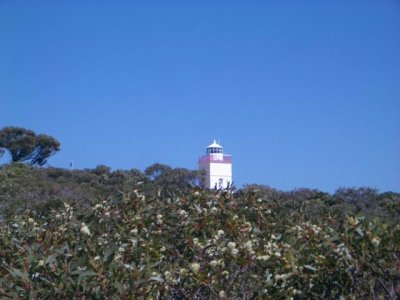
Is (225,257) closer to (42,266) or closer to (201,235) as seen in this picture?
(201,235)

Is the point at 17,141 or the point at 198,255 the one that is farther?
the point at 17,141

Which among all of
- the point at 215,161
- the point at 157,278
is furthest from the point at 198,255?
the point at 215,161

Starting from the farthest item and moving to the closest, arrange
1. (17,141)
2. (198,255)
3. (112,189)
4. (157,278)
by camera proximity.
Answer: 1. (17,141)
2. (112,189)
3. (198,255)
4. (157,278)

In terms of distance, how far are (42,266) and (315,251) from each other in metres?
1.34

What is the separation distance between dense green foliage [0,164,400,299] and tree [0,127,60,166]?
114 ft

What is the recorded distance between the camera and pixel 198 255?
3.67 meters

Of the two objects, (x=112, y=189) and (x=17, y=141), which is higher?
(x=17, y=141)

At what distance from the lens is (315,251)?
3475 millimetres

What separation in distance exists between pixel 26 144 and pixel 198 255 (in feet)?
120

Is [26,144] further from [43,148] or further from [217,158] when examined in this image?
[217,158]

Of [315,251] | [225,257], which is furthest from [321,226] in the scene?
[225,257]

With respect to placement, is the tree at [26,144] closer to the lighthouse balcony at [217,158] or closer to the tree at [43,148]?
the tree at [43,148]

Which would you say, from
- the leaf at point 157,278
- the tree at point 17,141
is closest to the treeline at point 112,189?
the leaf at point 157,278

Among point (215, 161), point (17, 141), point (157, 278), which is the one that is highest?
point (17, 141)
